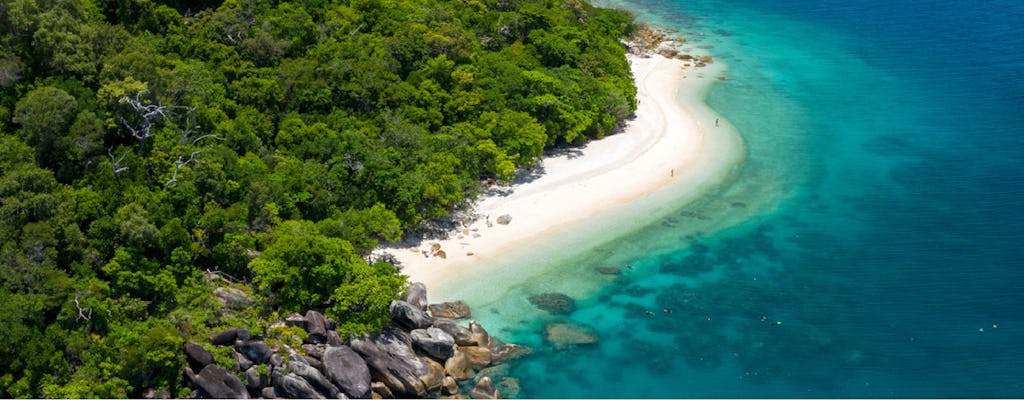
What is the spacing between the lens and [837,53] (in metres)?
80.8

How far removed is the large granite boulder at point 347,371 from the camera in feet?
109

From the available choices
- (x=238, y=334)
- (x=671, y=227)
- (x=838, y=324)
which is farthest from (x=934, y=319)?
(x=238, y=334)

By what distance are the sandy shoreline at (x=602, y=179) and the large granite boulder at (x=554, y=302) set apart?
403 centimetres

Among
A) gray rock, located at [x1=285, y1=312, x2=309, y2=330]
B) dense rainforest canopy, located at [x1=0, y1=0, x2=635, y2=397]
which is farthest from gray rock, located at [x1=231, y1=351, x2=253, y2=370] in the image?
gray rock, located at [x1=285, y1=312, x2=309, y2=330]

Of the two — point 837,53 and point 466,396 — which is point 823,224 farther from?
point 837,53

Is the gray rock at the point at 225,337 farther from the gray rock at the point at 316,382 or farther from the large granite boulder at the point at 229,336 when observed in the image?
the gray rock at the point at 316,382

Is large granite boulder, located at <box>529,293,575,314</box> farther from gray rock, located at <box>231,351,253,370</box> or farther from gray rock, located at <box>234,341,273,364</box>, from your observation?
gray rock, located at <box>231,351,253,370</box>

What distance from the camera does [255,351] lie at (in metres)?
33.2

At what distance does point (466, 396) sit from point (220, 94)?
A: 2368cm

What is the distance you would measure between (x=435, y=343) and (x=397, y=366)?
2.08 m

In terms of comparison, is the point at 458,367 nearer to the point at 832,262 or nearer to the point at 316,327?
the point at 316,327

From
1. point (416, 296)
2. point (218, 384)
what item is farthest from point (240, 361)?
point (416, 296)

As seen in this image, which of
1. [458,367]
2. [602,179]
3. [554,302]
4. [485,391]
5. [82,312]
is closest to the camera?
[82,312]

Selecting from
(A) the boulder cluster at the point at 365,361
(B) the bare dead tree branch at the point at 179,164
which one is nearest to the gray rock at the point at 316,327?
(A) the boulder cluster at the point at 365,361
